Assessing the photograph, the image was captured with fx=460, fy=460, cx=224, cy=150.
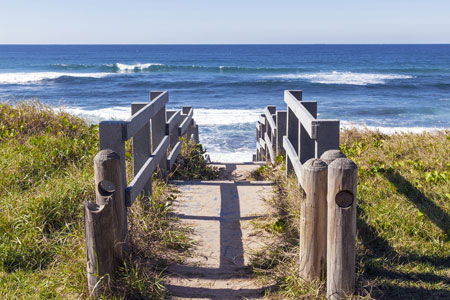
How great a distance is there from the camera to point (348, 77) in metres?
44.0

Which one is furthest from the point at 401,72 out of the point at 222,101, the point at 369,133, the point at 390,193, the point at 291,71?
the point at 390,193

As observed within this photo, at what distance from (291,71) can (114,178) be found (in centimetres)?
4854

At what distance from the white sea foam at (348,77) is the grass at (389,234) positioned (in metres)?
34.8

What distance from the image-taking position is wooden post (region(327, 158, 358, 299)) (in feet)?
9.90

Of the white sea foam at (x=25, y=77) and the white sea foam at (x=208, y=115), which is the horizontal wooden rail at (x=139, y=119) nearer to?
the white sea foam at (x=208, y=115)

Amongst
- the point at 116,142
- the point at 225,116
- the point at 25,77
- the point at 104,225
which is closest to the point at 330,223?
the point at 104,225

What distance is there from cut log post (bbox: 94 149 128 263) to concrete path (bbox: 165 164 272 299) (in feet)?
1.85

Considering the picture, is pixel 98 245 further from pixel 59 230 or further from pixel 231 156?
pixel 231 156

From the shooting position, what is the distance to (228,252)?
4207mm

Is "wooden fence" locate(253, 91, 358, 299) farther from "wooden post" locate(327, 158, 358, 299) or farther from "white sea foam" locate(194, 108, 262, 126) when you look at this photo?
"white sea foam" locate(194, 108, 262, 126)

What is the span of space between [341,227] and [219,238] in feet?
5.59

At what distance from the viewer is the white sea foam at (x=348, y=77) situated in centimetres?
4034

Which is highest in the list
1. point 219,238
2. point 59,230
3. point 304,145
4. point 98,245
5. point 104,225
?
point 304,145

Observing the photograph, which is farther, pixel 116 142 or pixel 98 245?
pixel 116 142
